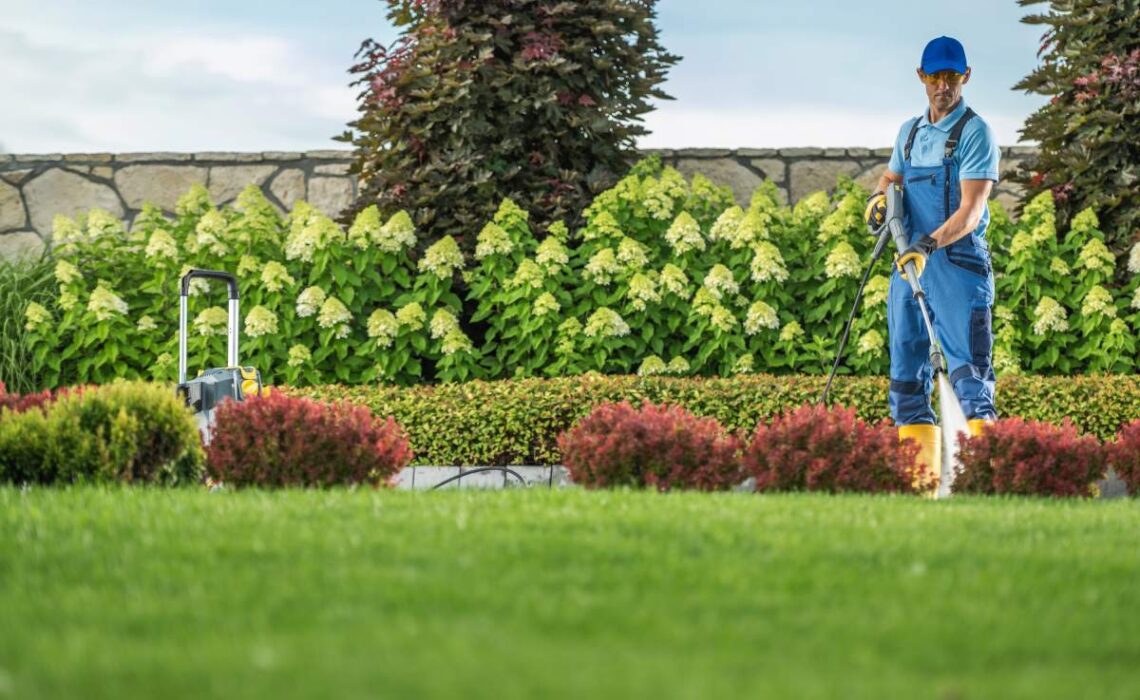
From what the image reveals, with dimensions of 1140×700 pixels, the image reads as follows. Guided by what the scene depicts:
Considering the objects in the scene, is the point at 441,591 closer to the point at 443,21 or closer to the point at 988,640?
the point at 988,640

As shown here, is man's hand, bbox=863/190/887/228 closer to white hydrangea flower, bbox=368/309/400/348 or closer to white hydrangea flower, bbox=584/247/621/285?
white hydrangea flower, bbox=584/247/621/285

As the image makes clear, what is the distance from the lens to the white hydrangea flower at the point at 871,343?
10.7 metres

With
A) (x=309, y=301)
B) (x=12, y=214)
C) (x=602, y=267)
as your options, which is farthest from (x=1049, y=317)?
(x=12, y=214)

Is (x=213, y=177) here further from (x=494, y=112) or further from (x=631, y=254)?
(x=631, y=254)

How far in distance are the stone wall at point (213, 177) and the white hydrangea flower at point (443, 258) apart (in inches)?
115

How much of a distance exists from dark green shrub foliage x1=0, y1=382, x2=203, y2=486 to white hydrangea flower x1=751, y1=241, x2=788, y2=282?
18.0ft

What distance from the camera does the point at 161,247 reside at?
37.0 ft

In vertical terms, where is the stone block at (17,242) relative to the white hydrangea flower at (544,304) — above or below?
above

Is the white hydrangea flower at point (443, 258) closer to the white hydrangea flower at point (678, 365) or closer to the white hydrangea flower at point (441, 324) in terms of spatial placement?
the white hydrangea flower at point (441, 324)

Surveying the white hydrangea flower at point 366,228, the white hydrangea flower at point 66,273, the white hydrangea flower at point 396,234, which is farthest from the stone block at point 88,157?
the white hydrangea flower at point 396,234

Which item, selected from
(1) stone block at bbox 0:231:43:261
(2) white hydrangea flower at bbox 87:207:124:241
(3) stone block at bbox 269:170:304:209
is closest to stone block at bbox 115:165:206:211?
(3) stone block at bbox 269:170:304:209

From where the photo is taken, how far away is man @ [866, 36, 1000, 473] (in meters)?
7.58

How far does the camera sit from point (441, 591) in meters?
3.78

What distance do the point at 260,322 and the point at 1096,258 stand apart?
6.92 m
